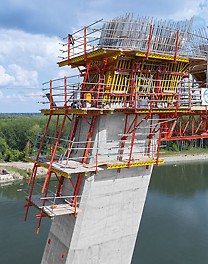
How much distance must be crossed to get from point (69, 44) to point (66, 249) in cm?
715

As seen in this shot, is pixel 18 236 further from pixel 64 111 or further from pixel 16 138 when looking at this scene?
pixel 16 138

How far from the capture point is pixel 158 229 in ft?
83.8

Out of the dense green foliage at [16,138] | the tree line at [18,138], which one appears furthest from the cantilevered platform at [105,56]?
the dense green foliage at [16,138]

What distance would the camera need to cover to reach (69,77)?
10.4m

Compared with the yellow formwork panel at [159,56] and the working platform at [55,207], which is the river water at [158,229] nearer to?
the working platform at [55,207]

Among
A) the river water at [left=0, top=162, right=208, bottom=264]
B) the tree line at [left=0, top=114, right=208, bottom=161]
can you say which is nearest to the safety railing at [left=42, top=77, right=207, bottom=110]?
the river water at [left=0, top=162, right=208, bottom=264]

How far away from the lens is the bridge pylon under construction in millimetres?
9969

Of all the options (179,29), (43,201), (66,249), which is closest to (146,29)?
(179,29)

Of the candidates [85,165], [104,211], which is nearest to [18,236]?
[104,211]

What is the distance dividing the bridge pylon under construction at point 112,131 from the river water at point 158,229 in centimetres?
1097

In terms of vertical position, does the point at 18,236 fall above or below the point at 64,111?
below

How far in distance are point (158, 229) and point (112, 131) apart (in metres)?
17.8

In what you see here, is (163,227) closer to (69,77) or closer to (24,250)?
(24,250)

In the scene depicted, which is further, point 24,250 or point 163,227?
point 163,227
